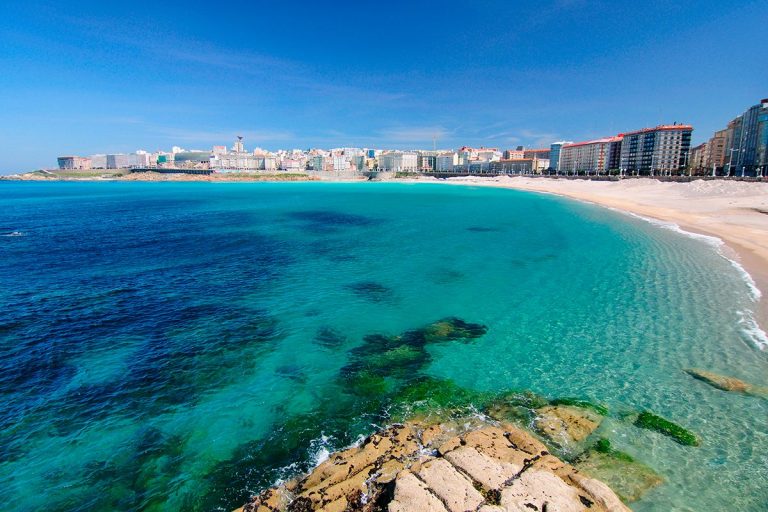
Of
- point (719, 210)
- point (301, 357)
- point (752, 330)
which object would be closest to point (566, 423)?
point (301, 357)

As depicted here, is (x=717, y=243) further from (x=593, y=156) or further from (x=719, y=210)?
(x=593, y=156)

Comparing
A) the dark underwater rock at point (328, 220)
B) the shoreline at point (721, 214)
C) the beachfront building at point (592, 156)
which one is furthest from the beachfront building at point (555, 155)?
the dark underwater rock at point (328, 220)

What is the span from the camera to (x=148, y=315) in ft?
54.2

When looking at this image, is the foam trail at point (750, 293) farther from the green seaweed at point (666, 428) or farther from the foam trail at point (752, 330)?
the green seaweed at point (666, 428)

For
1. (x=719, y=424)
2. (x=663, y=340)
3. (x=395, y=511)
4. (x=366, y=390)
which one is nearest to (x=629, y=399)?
(x=719, y=424)

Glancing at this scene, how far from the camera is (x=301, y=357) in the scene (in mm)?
13039

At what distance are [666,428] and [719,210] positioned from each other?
50.6 m

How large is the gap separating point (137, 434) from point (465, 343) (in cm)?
994

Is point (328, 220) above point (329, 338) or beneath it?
above

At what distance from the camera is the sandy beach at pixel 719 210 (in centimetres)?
2543

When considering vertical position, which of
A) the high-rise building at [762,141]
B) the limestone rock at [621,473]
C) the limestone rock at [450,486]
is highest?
the high-rise building at [762,141]

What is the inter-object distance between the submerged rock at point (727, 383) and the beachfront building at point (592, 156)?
148741mm

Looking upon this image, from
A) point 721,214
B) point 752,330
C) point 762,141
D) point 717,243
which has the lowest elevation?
point 752,330

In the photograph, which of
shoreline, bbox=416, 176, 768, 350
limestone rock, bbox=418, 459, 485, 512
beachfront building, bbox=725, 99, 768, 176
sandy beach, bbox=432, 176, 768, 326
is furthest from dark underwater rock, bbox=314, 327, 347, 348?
beachfront building, bbox=725, 99, 768, 176
